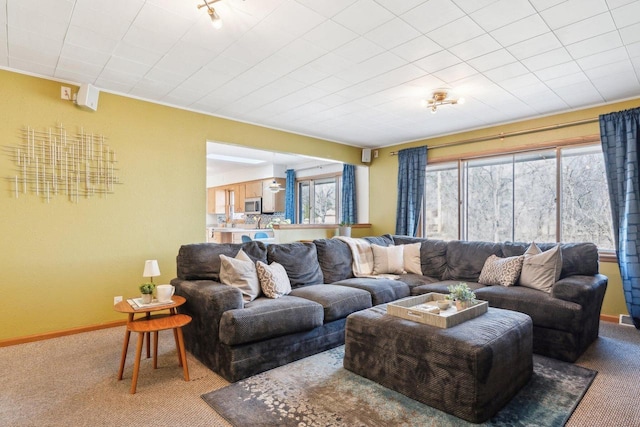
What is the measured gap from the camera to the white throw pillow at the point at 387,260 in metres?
4.44

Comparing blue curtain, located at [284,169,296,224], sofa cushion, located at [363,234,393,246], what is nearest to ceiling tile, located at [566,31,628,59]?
sofa cushion, located at [363,234,393,246]

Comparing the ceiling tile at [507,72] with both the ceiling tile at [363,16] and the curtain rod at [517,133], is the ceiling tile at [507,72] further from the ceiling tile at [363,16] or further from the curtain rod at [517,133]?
the curtain rod at [517,133]

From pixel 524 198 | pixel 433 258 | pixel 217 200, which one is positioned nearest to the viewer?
pixel 433 258

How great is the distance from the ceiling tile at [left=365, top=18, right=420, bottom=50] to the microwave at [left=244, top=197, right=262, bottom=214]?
21.6 ft

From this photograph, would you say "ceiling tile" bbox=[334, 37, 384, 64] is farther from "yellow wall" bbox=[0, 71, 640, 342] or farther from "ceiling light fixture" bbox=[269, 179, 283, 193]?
"ceiling light fixture" bbox=[269, 179, 283, 193]

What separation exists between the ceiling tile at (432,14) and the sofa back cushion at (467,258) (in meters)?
2.66

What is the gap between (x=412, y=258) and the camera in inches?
180

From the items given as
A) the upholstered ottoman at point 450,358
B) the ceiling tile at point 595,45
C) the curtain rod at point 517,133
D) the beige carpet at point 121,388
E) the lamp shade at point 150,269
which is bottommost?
the beige carpet at point 121,388

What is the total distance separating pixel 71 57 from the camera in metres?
3.01

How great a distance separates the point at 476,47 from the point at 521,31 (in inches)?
12.8

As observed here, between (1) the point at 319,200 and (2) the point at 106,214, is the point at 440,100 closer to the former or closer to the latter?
(2) the point at 106,214

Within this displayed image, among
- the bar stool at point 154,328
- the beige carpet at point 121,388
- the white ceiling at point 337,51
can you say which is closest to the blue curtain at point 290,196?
the white ceiling at point 337,51

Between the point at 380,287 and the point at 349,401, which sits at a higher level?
the point at 380,287

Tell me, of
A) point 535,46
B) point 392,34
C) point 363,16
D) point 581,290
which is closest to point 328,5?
point 363,16
